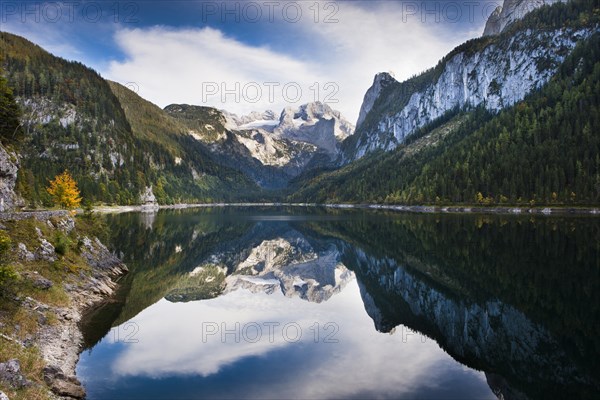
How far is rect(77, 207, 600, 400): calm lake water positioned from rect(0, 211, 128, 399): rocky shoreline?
1.24m

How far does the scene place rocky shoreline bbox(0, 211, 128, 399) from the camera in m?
19.6

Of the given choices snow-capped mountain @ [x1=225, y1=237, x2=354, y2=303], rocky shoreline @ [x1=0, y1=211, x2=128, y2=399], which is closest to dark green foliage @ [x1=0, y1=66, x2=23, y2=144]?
rocky shoreline @ [x1=0, y1=211, x2=128, y2=399]

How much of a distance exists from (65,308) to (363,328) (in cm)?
2163

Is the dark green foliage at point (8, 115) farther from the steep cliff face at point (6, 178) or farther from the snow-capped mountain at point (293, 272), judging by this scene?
the snow-capped mountain at point (293, 272)

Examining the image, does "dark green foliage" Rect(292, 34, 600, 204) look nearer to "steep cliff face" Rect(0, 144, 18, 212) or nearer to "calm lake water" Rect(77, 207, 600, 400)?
"calm lake water" Rect(77, 207, 600, 400)

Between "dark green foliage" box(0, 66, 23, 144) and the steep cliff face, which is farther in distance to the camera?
the steep cliff face

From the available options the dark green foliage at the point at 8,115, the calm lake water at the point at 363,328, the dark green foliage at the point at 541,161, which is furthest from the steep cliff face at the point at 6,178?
the dark green foliage at the point at 541,161

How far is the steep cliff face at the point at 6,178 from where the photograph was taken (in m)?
60.3

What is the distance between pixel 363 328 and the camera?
31.5m

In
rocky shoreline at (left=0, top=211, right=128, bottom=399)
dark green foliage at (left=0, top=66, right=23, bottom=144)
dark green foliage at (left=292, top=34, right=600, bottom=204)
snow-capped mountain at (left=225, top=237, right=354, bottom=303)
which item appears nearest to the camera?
rocky shoreline at (left=0, top=211, right=128, bottom=399)

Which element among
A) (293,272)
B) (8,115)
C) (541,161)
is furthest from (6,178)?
(541,161)

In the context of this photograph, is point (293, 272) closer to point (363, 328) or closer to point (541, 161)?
point (363, 328)

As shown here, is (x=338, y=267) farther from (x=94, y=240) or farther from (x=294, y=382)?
(x=294, y=382)

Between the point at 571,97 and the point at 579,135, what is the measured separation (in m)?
35.9
